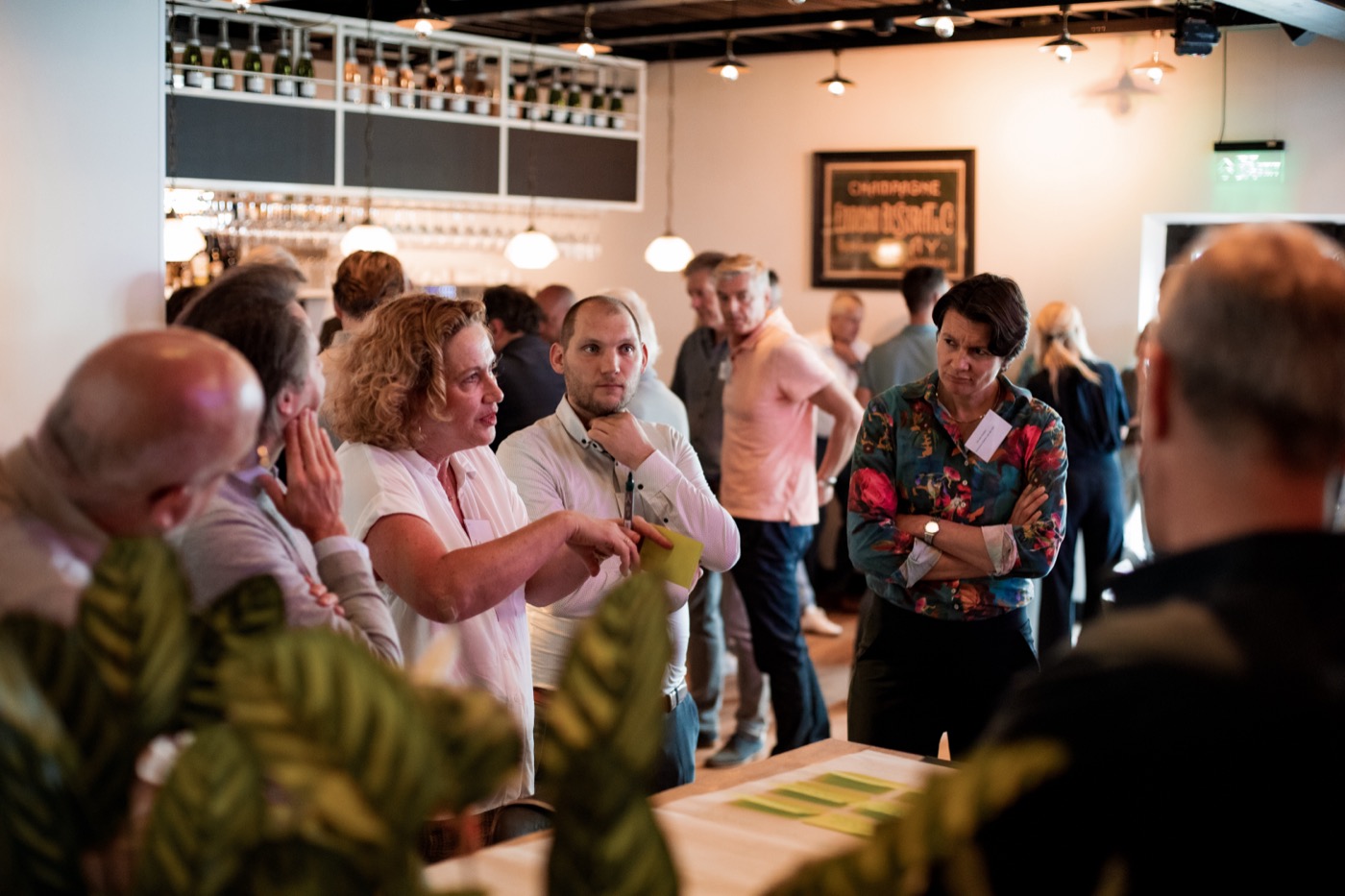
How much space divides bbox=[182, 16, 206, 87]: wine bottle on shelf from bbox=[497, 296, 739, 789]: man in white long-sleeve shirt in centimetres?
473

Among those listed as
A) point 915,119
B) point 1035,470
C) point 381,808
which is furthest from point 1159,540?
point 915,119

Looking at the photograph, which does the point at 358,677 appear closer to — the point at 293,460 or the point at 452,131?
the point at 293,460

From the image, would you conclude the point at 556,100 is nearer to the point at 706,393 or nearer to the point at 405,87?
the point at 405,87

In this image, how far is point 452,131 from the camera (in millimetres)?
8305

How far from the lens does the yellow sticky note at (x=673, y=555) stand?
2.58 meters

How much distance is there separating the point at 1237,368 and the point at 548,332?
5.76m

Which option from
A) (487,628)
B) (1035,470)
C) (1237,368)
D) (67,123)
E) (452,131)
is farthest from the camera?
(452,131)

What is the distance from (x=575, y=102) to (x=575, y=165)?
0.49 m

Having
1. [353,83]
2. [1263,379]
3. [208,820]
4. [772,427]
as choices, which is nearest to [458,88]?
[353,83]

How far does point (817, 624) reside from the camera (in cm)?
739

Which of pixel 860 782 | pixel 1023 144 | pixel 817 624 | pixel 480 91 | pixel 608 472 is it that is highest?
pixel 480 91

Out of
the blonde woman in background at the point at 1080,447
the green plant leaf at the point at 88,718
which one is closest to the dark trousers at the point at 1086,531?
the blonde woman in background at the point at 1080,447

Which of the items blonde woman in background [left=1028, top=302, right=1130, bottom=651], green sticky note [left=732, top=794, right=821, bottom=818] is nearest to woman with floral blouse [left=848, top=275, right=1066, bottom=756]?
green sticky note [left=732, top=794, right=821, bottom=818]

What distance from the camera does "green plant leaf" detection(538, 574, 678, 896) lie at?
0.69 meters
